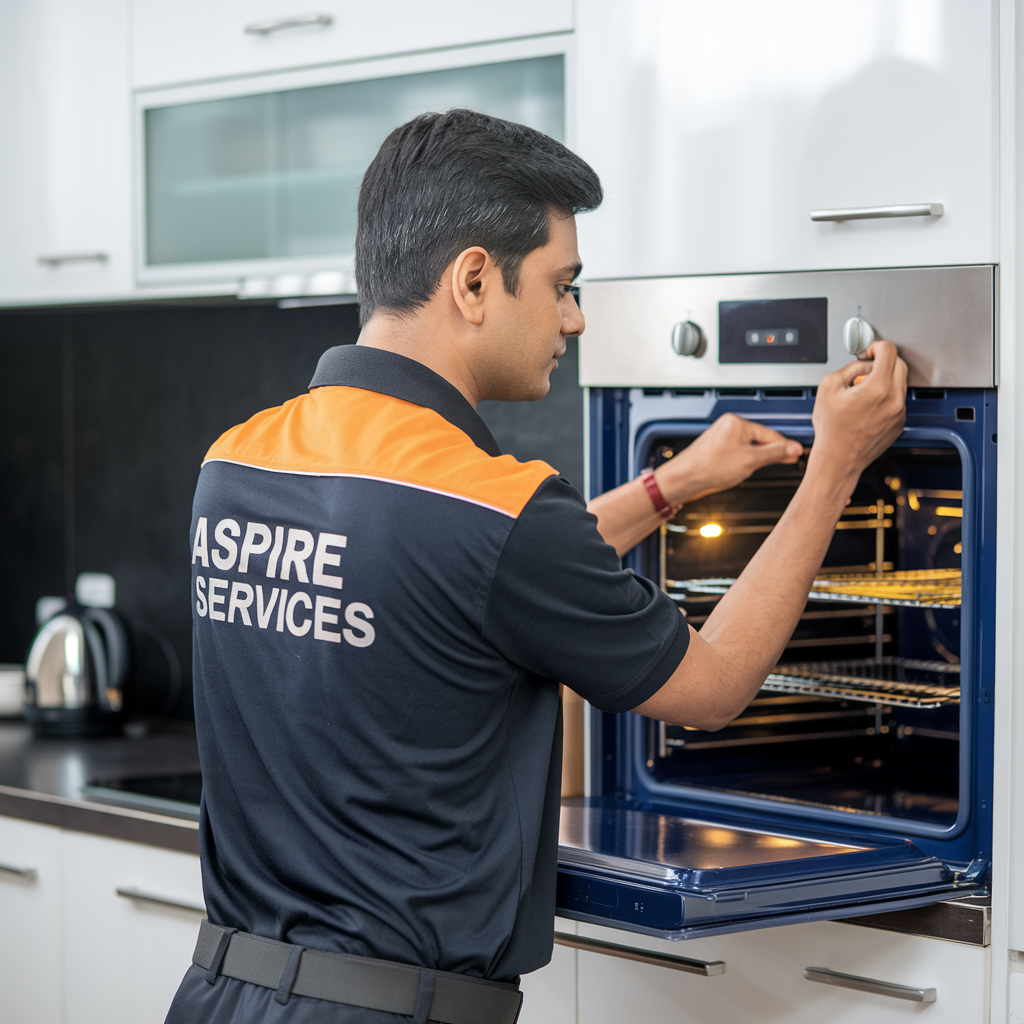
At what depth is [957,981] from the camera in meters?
1.38

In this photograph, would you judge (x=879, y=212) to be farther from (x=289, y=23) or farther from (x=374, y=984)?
(x=289, y=23)

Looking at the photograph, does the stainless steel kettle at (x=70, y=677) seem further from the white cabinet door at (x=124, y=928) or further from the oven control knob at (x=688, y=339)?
the oven control knob at (x=688, y=339)

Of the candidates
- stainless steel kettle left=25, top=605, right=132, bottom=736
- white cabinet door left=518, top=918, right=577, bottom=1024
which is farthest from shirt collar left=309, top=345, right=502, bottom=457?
stainless steel kettle left=25, top=605, right=132, bottom=736

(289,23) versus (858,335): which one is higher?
(289,23)

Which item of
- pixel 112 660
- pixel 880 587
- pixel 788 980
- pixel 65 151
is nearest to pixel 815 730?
pixel 880 587

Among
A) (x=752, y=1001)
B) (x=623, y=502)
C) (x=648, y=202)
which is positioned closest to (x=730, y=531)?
(x=623, y=502)

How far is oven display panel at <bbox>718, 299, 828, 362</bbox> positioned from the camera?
1498 mm

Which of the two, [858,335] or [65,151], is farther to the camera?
[65,151]

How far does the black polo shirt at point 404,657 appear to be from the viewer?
1.08m

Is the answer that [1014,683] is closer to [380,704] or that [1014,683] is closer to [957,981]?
[957,981]

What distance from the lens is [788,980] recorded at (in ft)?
4.80

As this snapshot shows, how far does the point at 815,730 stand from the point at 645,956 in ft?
1.43

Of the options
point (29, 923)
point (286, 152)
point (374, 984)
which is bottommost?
point (29, 923)

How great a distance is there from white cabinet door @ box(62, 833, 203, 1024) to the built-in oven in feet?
2.23
